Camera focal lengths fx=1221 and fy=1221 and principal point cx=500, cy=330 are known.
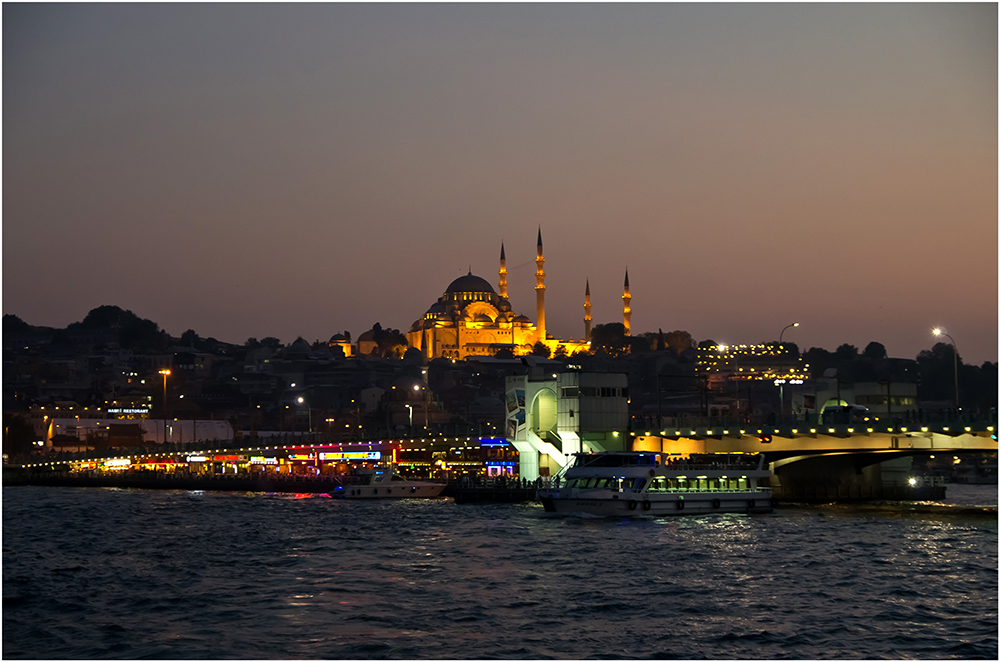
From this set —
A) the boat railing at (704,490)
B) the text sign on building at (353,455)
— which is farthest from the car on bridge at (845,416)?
the text sign on building at (353,455)

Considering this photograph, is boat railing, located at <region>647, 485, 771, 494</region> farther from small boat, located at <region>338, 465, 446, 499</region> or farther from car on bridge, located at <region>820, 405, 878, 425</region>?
small boat, located at <region>338, 465, 446, 499</region>

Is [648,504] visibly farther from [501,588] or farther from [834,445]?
[501,588]

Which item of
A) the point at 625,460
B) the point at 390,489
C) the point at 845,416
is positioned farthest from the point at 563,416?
the point at 845,416

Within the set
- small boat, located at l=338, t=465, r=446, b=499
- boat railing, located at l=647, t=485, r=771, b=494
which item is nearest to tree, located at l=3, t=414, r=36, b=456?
small boat, located at l=338, t=465, r=446, b=499

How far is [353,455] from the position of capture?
4557 inches

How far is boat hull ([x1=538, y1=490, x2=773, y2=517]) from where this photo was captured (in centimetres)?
6281

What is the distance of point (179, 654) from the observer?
27125 millimetres

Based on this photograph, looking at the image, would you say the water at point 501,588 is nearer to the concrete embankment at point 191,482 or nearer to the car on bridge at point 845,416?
the car on bridge at point 845,416

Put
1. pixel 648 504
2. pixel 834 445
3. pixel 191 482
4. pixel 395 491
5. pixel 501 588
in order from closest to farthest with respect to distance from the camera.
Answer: pixel 501 588 < pixel 648 504 < pixel 834 445 < pixel 395 491 < pixel 191 482

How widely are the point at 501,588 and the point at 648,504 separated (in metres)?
27.7

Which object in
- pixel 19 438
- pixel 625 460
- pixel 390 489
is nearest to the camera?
pixel 625 460

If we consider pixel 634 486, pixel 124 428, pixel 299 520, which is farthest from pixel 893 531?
pixel 124 428

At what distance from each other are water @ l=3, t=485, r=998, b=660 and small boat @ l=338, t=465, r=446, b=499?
61.5 feet

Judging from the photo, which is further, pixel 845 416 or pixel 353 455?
pixel 353 455
